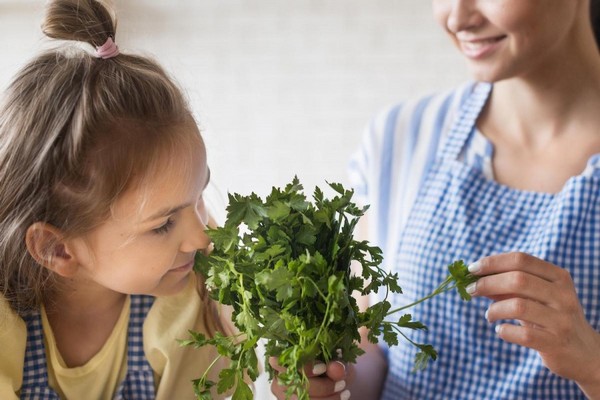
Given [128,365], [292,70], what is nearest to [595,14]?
[128,365]

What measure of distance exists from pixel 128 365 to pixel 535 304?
80 cm

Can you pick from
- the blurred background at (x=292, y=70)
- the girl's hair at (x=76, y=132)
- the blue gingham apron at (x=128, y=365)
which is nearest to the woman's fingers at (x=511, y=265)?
the girl's hair at (x=76, y=132)

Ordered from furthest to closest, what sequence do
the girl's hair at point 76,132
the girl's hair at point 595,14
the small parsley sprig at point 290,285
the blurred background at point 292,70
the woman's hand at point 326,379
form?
the blurred background at point 292,70 → the girl's hair at point 595,14 → the girl's hair at point 76,132 → the woman's hand at point 326,379 → the small parsley sprig at point 290,285

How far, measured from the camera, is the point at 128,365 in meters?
1.61

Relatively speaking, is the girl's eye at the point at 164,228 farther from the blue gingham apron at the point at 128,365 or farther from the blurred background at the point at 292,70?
the blurred background at the point at 292,70

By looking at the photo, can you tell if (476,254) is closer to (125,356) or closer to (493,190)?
(493,190)

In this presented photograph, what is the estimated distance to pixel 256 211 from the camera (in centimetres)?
119

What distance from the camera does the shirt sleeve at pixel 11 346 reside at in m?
1.48

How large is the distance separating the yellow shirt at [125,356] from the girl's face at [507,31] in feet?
2.43

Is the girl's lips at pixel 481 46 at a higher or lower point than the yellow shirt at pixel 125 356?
higher

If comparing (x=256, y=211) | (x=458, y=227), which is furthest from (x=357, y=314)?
(x=458, y=227)

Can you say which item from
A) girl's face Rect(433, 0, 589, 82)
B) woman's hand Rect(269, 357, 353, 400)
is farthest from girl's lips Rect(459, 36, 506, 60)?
woman's hand Rect(269, 357, 353, 400)

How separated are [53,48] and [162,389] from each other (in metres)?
0.69

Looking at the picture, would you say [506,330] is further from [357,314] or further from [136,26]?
[136,26]
